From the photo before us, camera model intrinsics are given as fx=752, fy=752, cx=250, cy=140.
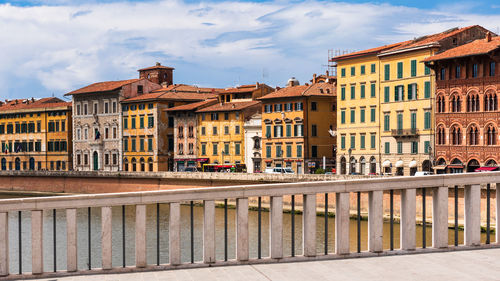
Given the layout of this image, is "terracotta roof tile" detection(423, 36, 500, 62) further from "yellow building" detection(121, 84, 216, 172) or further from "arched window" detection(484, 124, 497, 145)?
"yellow building" detection(121, 84, 216, 172)

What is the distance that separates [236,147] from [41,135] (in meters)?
32.9

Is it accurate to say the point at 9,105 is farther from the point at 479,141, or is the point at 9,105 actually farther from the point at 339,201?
the point at 339,201

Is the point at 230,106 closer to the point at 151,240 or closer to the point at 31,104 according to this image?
the point at 31,104

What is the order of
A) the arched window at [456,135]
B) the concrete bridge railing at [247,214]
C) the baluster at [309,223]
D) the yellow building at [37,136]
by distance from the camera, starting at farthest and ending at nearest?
the yellow building at [37,136] < the arched window at [456,135] < the baluster at [309,223] < the concrete bridge railing at [247,214]

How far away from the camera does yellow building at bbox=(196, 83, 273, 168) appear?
7569cm

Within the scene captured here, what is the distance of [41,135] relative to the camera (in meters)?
96.9

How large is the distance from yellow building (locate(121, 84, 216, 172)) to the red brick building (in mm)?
36157

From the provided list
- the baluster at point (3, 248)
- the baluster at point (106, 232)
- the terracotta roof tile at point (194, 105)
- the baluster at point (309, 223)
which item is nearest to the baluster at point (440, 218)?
the baluster at point (309, 223)

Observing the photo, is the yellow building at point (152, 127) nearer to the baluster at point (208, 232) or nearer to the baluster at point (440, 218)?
the baluster at point (440, 218)

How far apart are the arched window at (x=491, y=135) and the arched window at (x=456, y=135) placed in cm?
237

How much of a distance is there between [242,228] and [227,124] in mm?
61048

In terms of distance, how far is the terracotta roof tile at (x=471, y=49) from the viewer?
50272mm

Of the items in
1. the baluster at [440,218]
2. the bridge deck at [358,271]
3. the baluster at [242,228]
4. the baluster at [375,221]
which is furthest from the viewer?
the baluster at [440,218]

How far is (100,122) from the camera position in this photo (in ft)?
297
